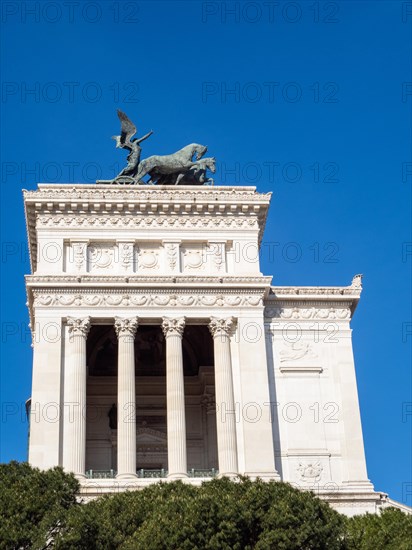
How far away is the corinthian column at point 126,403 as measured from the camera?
5703 cm

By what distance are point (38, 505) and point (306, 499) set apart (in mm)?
11139

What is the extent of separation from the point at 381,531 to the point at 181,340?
68.8ft

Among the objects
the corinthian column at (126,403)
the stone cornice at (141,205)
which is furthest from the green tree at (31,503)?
the stone cornice at (141,205)

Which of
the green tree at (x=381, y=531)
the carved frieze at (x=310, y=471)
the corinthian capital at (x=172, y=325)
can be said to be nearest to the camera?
the green tree at (x=381, y=531)

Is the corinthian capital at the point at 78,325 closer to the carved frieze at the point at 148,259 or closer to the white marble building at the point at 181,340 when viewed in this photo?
the white marble building at the point at 181,340

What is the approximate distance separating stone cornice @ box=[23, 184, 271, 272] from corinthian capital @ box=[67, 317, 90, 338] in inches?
248

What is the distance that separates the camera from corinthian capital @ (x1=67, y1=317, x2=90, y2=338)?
2360 inches

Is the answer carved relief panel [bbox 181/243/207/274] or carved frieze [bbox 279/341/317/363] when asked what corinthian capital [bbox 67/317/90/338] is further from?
carved frieze [bbox 279/341/317/363]

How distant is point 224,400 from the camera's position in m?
58.8

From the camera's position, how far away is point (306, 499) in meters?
43.8

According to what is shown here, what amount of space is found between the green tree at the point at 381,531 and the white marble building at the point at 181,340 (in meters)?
11.3

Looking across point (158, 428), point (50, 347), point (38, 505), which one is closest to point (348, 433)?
point (158, 428)

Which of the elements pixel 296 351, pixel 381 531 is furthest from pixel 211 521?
pixel 296 351

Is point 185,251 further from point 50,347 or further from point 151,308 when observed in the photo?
point 50,347
